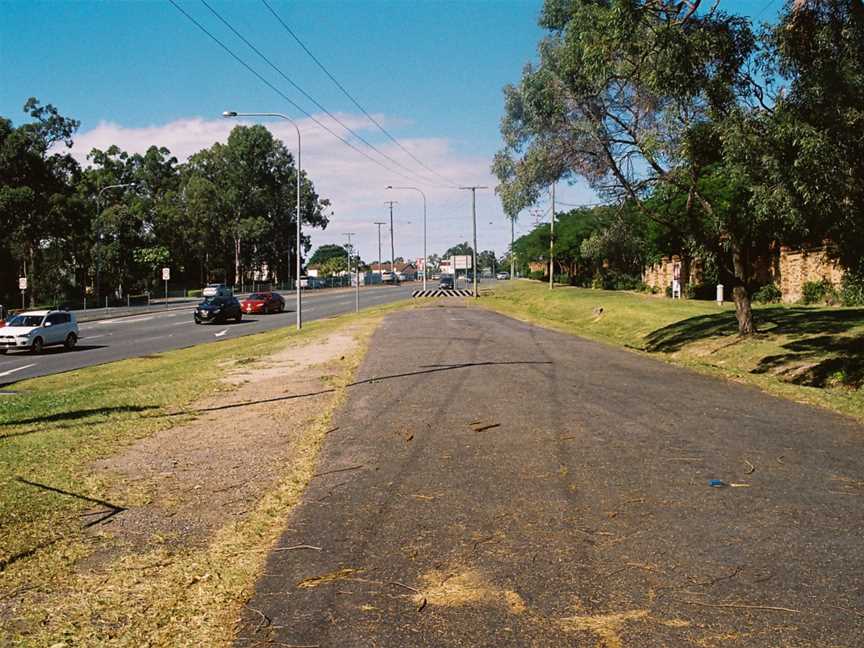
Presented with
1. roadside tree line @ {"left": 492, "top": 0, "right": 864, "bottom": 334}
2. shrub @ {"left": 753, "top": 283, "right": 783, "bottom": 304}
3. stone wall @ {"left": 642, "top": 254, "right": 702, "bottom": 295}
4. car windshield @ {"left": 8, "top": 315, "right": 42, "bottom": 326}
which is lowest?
car windshield @ {"left": 8, "top": 315, "right": 42, "bottom": 326}

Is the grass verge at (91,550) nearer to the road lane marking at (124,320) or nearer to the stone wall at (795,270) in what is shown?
the stone wall at (795,270)

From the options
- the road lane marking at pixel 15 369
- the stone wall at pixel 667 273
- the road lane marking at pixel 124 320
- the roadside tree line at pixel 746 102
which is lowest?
the road lane marking at pixel 15 369

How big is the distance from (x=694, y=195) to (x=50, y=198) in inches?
2116

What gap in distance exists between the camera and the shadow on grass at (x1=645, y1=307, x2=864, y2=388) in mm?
16812

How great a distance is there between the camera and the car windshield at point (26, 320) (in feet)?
94.6

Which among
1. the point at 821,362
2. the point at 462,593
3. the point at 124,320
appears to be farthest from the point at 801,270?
the point at 124,320

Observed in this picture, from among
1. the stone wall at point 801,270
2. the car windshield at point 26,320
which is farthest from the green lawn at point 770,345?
the car windshield at point 26,320

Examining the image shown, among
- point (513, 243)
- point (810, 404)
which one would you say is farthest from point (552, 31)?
point (513, 243)

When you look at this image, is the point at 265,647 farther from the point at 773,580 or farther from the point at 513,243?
the point at 513,243

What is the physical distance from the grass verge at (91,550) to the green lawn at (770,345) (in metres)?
9.00

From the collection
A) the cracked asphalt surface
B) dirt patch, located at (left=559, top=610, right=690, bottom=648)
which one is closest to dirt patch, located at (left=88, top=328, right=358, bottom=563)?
the cracked asphalt surface

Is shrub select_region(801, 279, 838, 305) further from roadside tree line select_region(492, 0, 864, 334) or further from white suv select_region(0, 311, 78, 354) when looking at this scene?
white suv select_region(0, 311, 78, 354)

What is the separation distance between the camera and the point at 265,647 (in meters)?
3.88

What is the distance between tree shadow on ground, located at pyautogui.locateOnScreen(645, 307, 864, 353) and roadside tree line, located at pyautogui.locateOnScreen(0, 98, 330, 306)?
49019 mm
